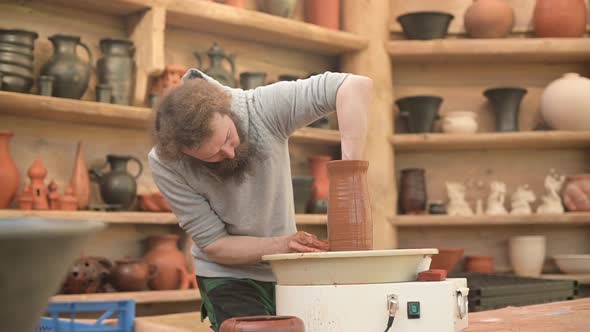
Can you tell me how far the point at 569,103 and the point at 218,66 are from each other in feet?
6.80

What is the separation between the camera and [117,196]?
142 inches

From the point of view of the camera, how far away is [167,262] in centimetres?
374

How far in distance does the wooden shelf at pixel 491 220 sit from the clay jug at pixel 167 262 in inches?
53.4

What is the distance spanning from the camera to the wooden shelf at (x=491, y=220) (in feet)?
14.6

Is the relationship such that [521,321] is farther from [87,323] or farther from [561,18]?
[561,18]

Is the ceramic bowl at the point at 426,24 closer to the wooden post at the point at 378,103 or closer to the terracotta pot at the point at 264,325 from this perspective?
the wooden post at the point at 378,103

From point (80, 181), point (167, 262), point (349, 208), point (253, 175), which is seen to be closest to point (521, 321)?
point (349, 208)

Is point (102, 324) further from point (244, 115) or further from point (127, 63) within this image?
point (127, 63)

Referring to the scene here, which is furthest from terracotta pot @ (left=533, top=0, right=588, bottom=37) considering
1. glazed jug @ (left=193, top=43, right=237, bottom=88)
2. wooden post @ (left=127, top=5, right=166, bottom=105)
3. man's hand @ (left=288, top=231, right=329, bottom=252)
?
man's hand @ (left=288, top=231, right=329, bottom=252)

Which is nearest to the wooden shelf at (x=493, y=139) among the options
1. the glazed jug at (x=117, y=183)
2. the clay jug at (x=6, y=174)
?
the glazed jug at (x=117, y=183)

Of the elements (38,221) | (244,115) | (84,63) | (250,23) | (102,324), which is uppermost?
(250,23)

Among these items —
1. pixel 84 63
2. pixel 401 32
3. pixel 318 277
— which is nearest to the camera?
pixel 318 277

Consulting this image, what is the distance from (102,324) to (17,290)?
7.55ft

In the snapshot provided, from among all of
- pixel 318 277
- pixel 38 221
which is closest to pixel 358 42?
pixel 318 277
